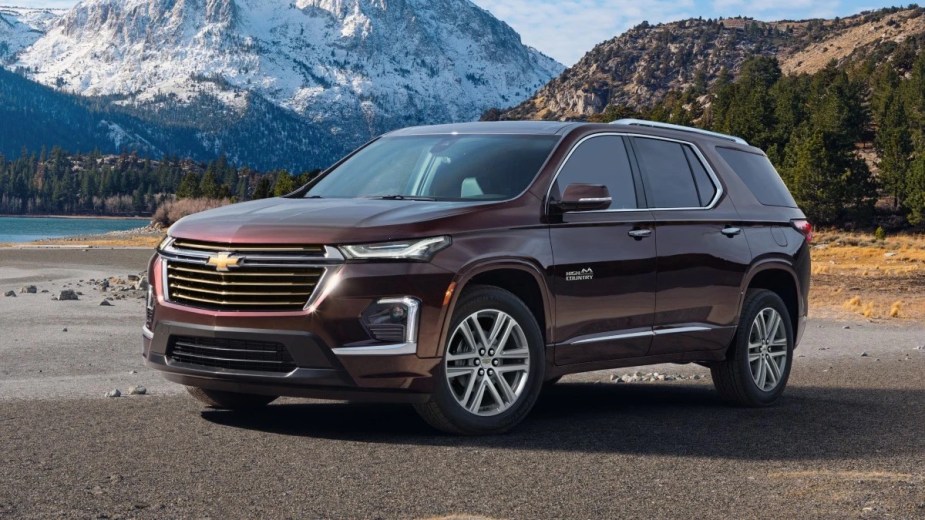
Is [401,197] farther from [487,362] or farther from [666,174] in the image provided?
[666,174]

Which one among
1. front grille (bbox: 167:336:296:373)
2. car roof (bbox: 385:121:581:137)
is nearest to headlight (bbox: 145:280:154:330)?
front grille (bbox: 167:336:296:373)

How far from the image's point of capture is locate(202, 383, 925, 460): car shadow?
7215mm

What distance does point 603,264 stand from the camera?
782cm

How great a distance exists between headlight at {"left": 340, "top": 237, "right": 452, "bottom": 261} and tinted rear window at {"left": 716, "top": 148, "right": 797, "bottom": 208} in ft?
11.6

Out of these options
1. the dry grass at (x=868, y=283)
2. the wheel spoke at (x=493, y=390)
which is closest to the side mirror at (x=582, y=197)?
the wheel spoke at (x=493, y=390)

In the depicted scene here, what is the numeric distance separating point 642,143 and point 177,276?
3.39 meters

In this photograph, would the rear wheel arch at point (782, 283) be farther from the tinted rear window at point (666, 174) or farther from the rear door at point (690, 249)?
the tinted rear window at point (666, 174)

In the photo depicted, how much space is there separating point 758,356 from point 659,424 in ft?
5.06

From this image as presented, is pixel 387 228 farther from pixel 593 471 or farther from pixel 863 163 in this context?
pixel 863 163

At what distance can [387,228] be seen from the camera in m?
6.77

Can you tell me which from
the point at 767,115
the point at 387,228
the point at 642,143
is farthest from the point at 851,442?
the point at 767,115

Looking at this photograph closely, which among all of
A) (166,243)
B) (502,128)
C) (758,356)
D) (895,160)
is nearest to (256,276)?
(166,243)

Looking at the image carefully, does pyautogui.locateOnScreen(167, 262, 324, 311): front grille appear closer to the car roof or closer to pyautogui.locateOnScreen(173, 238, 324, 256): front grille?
pyautogui.locateOnScreen(173, 238, 324, 256): front grille

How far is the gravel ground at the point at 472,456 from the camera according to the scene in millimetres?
5469
